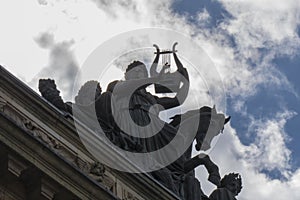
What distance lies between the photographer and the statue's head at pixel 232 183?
1110 inches

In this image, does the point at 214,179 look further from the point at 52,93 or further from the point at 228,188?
the point at 52,93

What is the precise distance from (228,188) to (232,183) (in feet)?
0.77

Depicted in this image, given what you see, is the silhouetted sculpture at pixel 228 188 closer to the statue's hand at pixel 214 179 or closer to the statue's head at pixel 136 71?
the statue's hand at pixel 214 179

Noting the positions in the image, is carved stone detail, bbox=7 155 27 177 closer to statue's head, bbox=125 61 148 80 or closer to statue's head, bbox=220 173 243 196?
statue's head, bbox=125 61 148 80

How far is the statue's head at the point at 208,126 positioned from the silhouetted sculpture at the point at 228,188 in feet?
2.95

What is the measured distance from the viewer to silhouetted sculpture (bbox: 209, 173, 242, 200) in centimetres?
2767

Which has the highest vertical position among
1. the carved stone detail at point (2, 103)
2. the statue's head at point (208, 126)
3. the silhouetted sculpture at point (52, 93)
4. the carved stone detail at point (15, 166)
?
the statue's head at point (208, 126)

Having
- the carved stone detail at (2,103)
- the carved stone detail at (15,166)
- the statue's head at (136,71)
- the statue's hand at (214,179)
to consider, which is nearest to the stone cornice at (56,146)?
the carved stone detail at (2,103)

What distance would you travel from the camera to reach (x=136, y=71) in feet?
94.4

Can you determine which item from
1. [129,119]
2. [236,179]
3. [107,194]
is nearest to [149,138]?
[129,119]

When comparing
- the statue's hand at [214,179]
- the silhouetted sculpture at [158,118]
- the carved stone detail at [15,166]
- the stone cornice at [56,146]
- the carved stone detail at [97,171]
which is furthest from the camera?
the statue's hand at [214,179]

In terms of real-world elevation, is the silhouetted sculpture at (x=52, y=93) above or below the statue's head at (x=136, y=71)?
below

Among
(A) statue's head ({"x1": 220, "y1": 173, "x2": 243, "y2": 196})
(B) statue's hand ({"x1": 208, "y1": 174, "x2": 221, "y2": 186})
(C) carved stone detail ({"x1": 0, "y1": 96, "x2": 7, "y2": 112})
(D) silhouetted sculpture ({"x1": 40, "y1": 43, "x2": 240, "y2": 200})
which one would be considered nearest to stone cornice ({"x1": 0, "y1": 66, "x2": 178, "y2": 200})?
(C) carved stone detail ({"x1": 0, "y1": 96, "x2": 7, "y2": 112})

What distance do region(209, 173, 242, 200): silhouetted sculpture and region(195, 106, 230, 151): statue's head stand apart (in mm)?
898
